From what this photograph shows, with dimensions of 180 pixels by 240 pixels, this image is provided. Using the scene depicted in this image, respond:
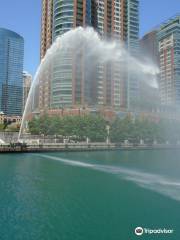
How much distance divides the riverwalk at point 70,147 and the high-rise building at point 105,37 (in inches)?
1145

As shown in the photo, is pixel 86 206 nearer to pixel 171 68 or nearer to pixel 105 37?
pixel 105 37

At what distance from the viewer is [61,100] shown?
463 feet

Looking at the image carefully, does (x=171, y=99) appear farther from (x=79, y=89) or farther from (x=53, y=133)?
(x=53, y=133)

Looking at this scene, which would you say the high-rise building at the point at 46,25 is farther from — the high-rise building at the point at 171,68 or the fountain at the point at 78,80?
the high-rise building at the point at 171,68

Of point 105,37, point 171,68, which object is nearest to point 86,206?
point 105,37

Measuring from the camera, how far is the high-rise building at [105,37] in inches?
5591

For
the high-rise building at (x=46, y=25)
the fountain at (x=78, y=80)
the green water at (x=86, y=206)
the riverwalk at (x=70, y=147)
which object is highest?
the high-rise building at (x=46, y=25)

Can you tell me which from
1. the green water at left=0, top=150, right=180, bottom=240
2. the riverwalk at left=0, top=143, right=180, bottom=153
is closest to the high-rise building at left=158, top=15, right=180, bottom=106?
the riverwalk at left=0, top=143, right=180, bottom=153

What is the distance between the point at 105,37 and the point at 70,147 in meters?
79.5

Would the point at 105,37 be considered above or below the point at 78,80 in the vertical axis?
above

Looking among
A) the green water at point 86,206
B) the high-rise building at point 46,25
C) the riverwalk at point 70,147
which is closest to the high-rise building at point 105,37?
the high-rise building at point 46,25

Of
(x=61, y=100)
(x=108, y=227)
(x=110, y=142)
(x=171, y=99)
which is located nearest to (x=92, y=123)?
(x=110, y=142)

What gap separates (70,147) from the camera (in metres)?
102

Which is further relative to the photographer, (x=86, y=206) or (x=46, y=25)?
(x=46, y=25)
